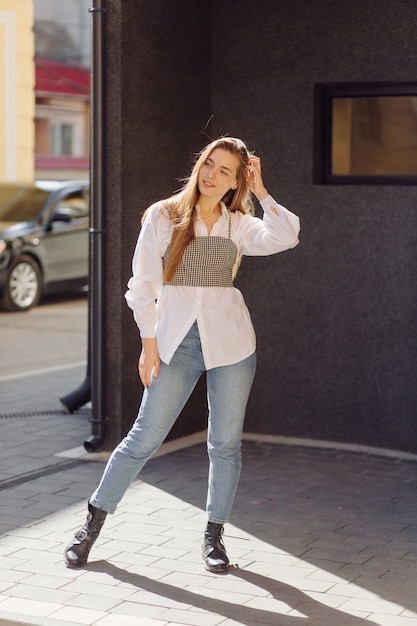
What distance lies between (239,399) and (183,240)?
0.70m

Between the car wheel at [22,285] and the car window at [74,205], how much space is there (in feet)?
3.29

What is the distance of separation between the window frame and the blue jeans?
2694mm

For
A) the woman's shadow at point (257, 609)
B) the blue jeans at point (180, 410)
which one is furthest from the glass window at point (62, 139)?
the woman's shadow at point (257, 609)

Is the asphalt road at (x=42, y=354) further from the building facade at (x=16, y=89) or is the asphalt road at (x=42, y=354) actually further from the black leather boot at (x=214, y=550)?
the building facade at (x=16, y=89)

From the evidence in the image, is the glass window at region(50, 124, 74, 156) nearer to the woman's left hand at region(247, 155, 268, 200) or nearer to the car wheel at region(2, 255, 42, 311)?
the car wheel at region(2, 255, 42, 311)

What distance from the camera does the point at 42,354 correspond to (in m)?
12.2

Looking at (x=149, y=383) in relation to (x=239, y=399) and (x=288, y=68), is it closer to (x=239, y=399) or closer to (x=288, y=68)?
(x=239, y=399)

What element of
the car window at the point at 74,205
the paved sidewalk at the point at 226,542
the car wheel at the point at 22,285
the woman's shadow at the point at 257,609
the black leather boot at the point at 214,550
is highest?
the car window at the point at 74,205

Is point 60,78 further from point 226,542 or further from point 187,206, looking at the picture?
point 187,206

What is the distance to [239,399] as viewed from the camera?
17.0 ft

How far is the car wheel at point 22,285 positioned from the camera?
1605cm

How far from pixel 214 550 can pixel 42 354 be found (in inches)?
280

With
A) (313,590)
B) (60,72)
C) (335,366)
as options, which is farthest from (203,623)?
(60,72)

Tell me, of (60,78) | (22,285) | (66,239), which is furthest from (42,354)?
(60,78)
